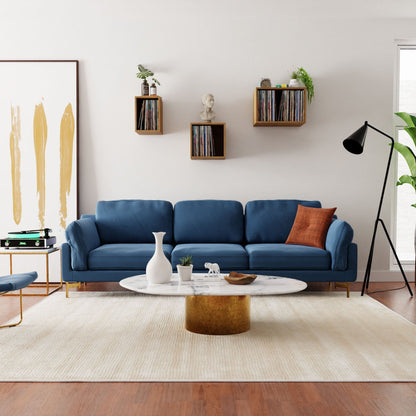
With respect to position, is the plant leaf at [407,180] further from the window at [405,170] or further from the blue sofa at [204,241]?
the blue sofa at [204,241]

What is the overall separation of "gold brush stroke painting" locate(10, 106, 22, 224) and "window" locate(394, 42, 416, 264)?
13.8ft

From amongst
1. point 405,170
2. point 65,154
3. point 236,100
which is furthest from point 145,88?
point 405,170

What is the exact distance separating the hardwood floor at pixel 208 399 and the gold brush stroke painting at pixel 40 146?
3.06m

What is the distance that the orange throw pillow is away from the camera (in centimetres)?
418

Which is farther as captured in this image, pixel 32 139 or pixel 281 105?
pixel 32 139

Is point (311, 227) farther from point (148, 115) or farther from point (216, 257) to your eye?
point (148, 115)

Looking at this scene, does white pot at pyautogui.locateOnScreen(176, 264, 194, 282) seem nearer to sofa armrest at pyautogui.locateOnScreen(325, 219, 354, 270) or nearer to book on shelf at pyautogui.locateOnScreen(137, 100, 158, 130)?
sofa armrest at pyautogui.locateOnScreen(325, 219, 354, 270)

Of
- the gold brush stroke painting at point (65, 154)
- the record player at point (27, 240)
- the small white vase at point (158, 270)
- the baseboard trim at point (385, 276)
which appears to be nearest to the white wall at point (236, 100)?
the baseboard trim at point (385, 276)

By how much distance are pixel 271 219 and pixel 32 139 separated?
8.83 feet

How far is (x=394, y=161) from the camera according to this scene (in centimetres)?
501

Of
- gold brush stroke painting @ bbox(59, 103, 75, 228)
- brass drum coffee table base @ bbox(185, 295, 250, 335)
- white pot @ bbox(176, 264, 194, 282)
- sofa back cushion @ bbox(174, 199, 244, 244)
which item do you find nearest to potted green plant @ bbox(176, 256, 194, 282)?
white pot @ bbox(176, 264, 194, 282)

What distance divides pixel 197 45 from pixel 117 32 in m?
0.88

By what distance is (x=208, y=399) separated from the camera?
1935mm

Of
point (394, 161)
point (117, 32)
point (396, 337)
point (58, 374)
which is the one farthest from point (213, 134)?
point (58, 374)
